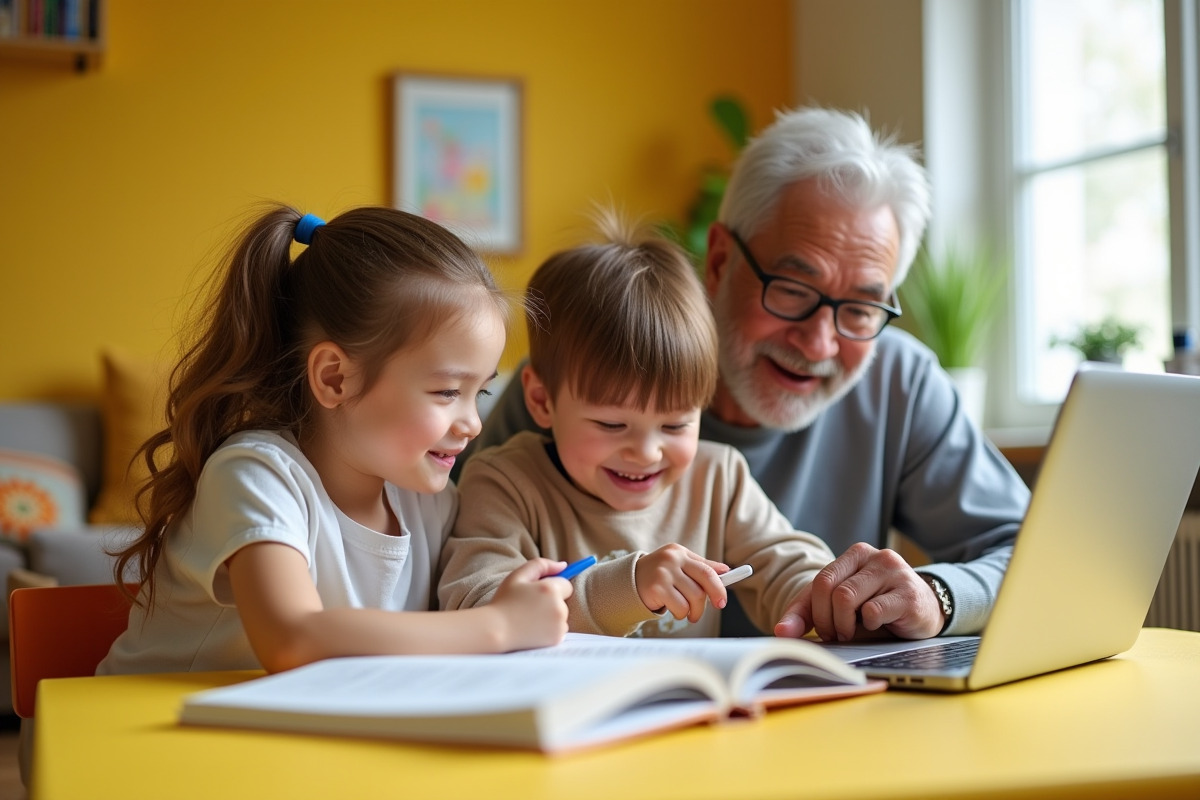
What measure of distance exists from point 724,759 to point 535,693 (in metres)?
0.11

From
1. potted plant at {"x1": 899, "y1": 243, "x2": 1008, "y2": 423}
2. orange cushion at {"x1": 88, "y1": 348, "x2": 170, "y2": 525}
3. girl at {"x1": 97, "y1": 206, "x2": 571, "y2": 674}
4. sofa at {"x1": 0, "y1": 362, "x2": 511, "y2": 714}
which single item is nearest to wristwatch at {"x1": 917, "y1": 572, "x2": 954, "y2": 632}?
girl at {"x1": 97, "y1": 206, "x2": 571, "y2": 674}

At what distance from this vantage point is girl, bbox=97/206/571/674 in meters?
1.21

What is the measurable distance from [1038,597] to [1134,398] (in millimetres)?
170

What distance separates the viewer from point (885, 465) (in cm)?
185

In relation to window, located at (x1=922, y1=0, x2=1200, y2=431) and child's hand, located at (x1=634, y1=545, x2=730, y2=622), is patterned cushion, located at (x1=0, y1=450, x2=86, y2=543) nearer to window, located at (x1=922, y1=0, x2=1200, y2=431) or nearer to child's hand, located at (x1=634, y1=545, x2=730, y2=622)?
child's hand, located at (x1=634, y1=545, x2=730, y2=622)

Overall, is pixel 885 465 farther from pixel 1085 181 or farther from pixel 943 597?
pixel 1085 181

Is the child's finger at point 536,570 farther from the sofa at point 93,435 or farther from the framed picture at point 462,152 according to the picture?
the framed picture at point 462,152

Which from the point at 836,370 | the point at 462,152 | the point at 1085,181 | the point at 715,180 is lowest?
the point at 836,370

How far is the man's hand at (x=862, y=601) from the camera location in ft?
3.90

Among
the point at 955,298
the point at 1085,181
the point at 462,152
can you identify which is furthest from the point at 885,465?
the point at 462,152

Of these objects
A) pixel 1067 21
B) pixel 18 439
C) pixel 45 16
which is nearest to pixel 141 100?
pixel 45 16

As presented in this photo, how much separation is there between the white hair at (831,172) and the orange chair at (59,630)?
1.06m

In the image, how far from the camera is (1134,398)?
36.5 inches

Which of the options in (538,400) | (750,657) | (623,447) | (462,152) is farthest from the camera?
(462,152)
